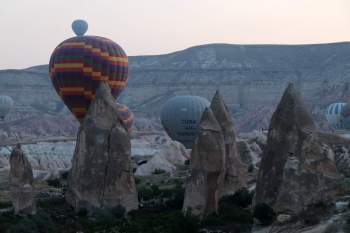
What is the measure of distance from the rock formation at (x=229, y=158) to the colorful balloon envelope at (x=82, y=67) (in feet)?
74.7

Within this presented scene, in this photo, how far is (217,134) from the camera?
24547mm

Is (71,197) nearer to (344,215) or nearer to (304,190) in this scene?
(304,190)

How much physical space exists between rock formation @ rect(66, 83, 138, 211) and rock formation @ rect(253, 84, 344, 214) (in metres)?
5.76

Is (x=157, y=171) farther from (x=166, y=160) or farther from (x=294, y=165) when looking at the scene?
(x=294, y=165)

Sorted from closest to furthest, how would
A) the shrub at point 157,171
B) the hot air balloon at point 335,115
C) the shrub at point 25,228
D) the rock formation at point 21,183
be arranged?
the shrub at point 25,228
the rock formation at point 21,183
the shrub at point 157,171
the hot air balloon at point 335,115

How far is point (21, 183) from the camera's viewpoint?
25.8m

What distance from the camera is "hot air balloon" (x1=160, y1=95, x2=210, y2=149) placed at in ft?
208

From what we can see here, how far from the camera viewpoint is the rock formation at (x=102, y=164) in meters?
26.4

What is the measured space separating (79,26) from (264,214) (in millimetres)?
44399

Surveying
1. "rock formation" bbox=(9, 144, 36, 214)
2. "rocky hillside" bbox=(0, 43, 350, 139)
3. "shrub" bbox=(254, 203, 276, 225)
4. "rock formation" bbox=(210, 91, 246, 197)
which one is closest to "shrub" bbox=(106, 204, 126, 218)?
"rock formation" bbox=(9, 144, 36, 214)

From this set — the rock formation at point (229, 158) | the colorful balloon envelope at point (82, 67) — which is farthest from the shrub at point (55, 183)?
the colorful balloon envelope at point (82, 67)

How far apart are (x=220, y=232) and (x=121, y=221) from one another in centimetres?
439

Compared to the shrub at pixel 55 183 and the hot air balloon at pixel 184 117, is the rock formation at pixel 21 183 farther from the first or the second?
the hot air balloon at pixel 184 117

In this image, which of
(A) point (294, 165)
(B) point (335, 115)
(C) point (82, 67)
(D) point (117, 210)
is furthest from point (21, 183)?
(B) point (335, 115)
